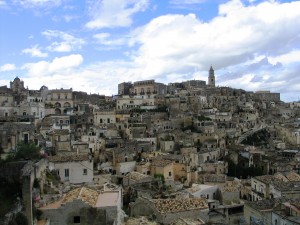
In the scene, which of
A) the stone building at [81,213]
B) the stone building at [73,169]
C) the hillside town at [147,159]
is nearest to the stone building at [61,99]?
the hillside town at [147,159]

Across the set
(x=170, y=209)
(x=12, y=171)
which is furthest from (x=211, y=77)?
(x=12, y=171)

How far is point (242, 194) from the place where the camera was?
31922mm

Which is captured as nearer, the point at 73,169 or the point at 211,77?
the point at 73,169

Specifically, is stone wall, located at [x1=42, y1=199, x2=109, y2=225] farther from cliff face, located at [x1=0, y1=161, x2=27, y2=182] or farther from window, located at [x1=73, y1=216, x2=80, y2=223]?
cliff face, located at [x1=0, y1=161, x2=27, y2=182]

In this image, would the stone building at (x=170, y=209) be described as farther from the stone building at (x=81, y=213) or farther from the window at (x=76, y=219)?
the window at (x=76, y=219)

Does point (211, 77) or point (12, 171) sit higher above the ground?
point (211, 77)

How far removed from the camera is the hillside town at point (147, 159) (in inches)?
704

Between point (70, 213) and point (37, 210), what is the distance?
134cm

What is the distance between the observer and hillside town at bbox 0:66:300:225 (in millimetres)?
17891

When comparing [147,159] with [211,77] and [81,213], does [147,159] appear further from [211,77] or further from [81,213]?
[211,77]

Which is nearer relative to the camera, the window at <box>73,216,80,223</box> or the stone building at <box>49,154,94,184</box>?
the window at <box>73,216,80,223</box>

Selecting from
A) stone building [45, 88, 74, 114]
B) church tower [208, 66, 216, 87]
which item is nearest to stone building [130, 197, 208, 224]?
stone building [45, 88, 74, 114]

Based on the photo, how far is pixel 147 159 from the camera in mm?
38188

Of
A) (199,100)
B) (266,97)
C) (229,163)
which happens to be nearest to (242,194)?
(229,163)
